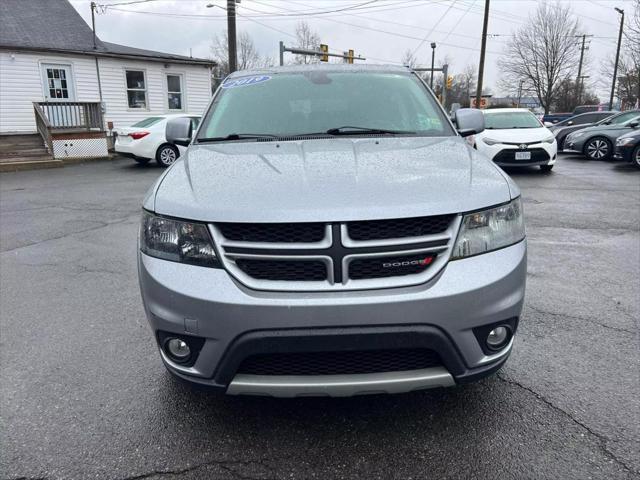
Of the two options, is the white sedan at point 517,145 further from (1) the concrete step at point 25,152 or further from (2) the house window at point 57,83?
(2) the house window at point 57,83

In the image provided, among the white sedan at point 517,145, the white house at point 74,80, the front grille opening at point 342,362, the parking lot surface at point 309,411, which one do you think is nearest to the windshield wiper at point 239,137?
the parking lot surface at point 309,411

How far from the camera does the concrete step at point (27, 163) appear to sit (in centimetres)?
1462

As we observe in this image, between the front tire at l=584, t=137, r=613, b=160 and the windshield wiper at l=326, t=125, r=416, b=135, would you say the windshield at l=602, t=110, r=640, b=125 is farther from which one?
the windshield wiper at l=326, t=125, r=416, b=135

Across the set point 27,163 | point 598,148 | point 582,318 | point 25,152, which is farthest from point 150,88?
point 582,318

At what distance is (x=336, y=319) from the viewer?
6.33ft

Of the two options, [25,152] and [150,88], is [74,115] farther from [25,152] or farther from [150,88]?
[150,88]

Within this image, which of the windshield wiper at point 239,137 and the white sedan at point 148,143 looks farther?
the white sedan at point 148,143

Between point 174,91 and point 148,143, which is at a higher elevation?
point 174,91

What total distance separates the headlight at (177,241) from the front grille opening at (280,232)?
5.5 inches

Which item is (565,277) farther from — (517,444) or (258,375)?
(258,375)

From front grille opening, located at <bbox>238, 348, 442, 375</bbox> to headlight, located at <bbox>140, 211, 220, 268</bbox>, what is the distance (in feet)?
1.50

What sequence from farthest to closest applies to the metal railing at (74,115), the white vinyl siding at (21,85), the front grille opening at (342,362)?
the metal railing at (74,115)
the white vinyl siding at (21,85)
the front grille opening at (342,362)

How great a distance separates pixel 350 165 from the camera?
7.95ft

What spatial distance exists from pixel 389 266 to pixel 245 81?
94.7 inches
